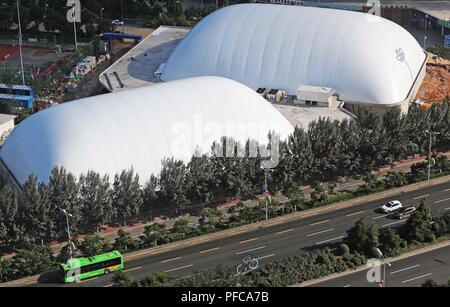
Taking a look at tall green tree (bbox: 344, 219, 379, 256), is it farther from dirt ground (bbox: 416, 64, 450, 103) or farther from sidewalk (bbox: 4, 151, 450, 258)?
dirt ground (bbox: 416, 64, 450, 103)

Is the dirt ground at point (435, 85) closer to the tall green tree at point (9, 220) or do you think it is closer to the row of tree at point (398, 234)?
the row of tree at point (398, 234)

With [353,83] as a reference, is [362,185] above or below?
below

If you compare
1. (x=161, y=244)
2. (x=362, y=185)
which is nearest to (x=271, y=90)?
(x=362, y=185)

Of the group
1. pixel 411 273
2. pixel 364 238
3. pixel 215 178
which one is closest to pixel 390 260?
pixel 411 273

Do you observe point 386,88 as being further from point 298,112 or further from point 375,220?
point 375,220

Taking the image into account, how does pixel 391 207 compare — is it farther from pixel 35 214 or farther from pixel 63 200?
pixel 35 214

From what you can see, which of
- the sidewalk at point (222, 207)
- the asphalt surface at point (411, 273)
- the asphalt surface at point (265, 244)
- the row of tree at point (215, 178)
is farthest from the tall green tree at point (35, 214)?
the asphalt surface at point (411, 273)

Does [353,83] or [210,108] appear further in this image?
[353,83]
